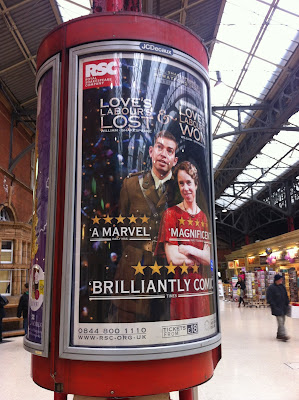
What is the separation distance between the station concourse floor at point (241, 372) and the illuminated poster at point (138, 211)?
342 centimetres

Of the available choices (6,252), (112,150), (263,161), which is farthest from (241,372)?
(263,161)

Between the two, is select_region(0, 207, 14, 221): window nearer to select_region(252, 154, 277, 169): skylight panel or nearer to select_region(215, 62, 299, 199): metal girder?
select_region(215, 62, 299, 199): metal girder

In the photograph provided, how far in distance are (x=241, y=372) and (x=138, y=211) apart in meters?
5.02

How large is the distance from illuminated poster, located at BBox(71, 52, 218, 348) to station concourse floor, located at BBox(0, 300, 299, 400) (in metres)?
3.42

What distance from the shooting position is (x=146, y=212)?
1868 millimetres

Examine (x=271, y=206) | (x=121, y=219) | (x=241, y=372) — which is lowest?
(x=241, y=372)

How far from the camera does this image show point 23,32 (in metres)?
10.5

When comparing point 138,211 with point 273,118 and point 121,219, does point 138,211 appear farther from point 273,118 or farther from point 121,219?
point 273,118

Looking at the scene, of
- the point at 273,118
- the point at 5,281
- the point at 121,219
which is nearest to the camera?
the point at 121,219

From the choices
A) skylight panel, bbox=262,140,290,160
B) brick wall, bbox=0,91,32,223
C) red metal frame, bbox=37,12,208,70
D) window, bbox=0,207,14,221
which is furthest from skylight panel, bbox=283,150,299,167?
red metal frame, bbox=37,12,208,70

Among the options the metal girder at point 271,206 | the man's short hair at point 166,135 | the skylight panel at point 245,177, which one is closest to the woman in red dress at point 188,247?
the man's short hair at point 166,135

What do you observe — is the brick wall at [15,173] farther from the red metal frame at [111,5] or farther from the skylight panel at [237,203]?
the skylight panel at [237,203]

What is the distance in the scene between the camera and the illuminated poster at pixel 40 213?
197 centimetres

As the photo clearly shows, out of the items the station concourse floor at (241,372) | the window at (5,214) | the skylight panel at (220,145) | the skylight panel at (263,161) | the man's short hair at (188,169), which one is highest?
the skylight panel at (220,145)
